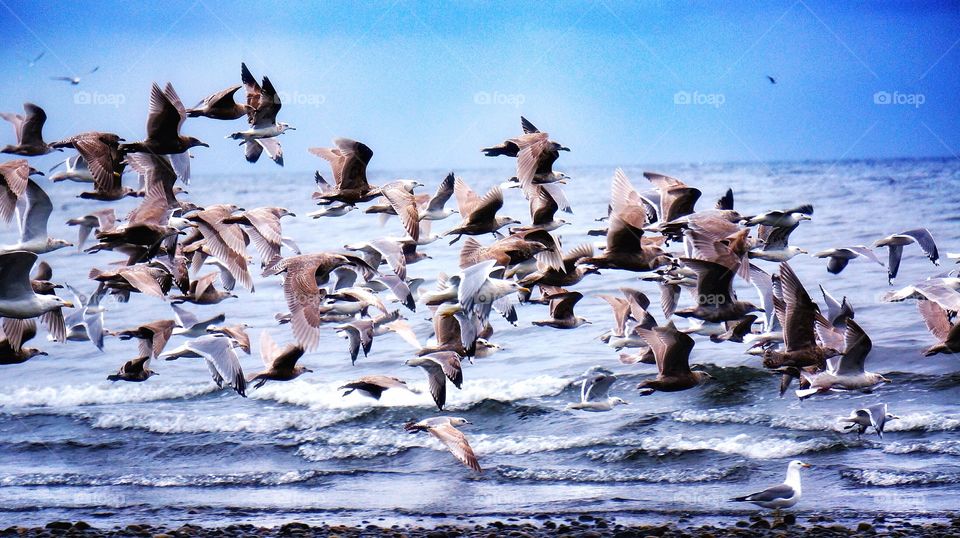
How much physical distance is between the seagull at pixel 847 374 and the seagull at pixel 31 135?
9.59 meters

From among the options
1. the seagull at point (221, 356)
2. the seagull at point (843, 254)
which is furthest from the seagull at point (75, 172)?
the seagull at point (843, 254)

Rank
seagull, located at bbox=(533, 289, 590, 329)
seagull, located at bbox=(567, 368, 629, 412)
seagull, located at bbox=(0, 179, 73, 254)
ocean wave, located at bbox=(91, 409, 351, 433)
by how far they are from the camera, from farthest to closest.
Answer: ocean wave, located at bbox=(91, 409, 351, 433) → seagull, located at bbox=(567, 368, 629, 412) → seagull, located at bbox=(533, 289, 590, 329) → seagull, located at bbox=(0, 179, 73, 254)

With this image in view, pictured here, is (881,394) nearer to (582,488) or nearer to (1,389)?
(582,488)

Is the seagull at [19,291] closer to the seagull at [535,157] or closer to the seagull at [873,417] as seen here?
the seagull at [535,157]

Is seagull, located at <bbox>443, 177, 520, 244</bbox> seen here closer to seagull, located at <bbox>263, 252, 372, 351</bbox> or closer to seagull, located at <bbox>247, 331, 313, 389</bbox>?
seagull, located at <bbox>263, 252, 372, 351</bbox>

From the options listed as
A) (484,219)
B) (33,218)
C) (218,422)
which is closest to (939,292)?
(484,219)

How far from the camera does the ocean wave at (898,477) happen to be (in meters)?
11.5

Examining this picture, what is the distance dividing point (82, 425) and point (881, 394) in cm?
1141

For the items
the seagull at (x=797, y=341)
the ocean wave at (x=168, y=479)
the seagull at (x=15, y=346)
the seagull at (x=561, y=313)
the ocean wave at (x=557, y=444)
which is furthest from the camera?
the ocean wave at (x=557, y=444)

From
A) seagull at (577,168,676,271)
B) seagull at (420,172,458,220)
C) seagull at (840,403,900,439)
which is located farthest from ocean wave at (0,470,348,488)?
seagull at (840,403,900,439)

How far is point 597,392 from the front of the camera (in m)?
13.7

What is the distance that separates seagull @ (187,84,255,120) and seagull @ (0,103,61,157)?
8.24 ft

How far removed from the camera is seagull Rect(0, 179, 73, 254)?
11.2 metres

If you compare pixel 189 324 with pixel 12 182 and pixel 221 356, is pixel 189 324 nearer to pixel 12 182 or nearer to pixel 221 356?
pixel 221 356
